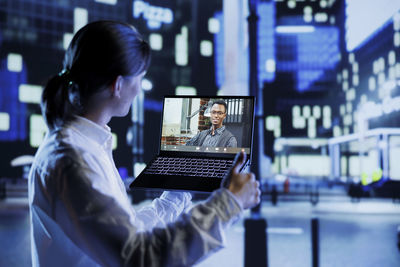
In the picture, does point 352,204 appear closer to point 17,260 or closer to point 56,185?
point 17,260

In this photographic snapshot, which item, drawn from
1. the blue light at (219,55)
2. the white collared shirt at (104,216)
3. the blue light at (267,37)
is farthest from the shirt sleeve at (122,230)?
the blue light at (219,55)

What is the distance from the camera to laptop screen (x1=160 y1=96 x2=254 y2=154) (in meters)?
A: 1.24

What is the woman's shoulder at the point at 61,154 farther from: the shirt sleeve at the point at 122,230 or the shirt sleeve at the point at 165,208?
the shirt sleeve at the point at 165,208

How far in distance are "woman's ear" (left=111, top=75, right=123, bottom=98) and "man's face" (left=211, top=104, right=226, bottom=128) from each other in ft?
1.63

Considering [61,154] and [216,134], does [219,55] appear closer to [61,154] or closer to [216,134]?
[216,134]

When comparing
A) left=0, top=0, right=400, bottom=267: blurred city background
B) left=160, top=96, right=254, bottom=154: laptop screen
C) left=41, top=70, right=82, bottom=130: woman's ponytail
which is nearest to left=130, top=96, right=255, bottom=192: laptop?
left=160, top=96, right=254, bottom=154: laptop screen

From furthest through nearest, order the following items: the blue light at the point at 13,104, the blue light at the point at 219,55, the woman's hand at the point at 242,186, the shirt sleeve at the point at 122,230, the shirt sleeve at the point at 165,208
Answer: the blue light at the point at 219,55
the blue light at the point at 13,104
the shirt sleeve at the point at 165,208
the woman's hand at the point at 242,186
the shirt sleeve at the point at 122,230

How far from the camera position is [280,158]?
1002 centimetres

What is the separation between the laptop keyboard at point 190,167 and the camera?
3.64ft

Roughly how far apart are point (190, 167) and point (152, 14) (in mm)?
16746

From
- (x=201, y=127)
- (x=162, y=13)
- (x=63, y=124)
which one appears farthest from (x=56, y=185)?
(x=162, y=13)

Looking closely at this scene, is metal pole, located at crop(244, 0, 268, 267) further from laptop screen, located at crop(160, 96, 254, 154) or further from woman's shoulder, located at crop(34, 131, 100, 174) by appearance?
woman's shoulder, located at crop(34, 131, 100, 174)

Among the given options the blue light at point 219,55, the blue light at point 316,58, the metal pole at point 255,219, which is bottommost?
the metal pole at point 255,219

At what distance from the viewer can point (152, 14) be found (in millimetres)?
16656
